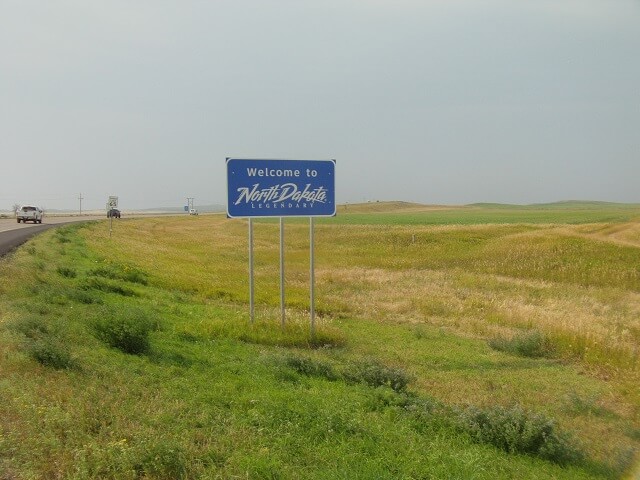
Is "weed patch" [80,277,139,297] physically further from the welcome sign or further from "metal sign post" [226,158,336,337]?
the welcome sign

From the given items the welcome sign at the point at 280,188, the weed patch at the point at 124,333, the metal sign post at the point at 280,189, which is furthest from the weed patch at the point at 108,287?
the weed patch at the point at 124,333

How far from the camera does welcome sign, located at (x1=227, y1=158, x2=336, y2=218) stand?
39.4ft

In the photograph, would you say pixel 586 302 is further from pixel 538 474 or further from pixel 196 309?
pixel 538 474

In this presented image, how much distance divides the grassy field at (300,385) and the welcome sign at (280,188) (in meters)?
2.56

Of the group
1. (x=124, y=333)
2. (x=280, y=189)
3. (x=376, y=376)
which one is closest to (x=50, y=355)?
(x=124, y=333)

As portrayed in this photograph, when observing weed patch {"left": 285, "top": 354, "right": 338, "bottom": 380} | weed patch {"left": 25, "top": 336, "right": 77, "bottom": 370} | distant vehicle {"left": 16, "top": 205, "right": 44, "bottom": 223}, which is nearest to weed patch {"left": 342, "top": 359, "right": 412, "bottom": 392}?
weed patch {"left": 285, "top": 354, "right": 338, "bottom": 380}

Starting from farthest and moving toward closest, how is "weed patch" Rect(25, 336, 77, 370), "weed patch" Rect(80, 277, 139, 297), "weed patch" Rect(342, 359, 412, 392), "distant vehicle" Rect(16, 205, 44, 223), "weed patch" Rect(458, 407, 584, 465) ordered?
"distant vehicle" Rect(16, 205, 44, 223)
"weed patch" Rect(80, 277, 139, 297)
"weed patch" Rect(342, 359, 412, 392)
"weed patch" Rect(25, 336, 77, 370)
"weed patch" Rect(458, 407, 584, 465)

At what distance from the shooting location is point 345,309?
1616 cm

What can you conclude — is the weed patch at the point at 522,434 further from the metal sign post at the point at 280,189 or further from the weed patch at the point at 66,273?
the weed patch at the point at 66,273

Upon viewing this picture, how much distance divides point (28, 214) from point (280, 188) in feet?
177

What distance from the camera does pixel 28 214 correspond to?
5706 cm

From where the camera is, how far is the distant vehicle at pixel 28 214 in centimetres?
5666

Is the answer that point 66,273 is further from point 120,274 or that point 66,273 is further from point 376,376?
point 376,376

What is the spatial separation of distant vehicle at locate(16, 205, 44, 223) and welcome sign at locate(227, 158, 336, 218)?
5325 cm
